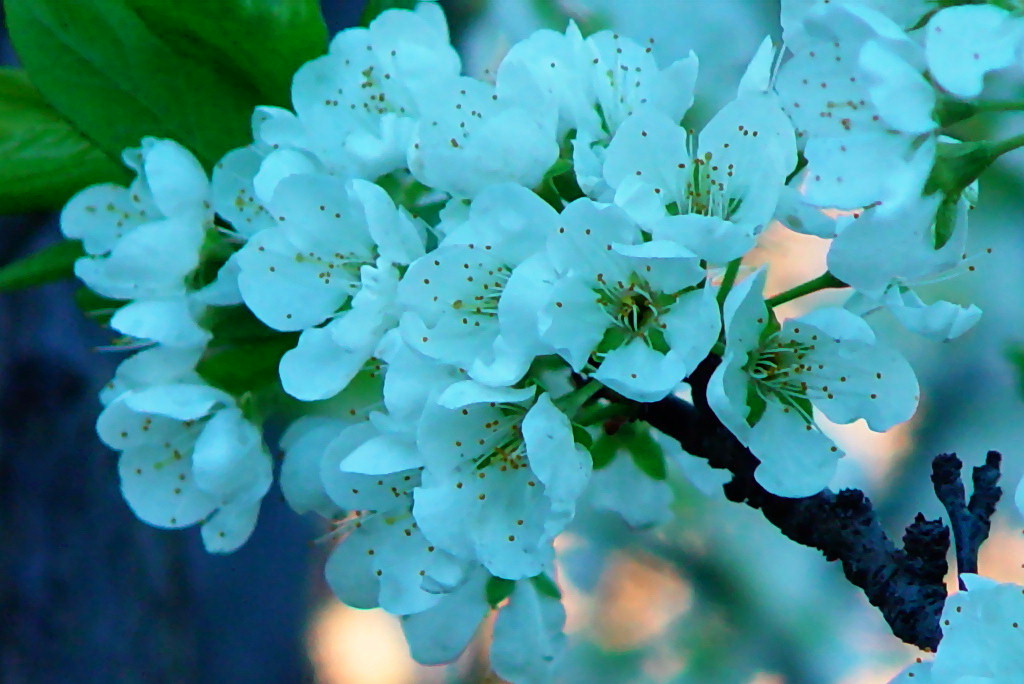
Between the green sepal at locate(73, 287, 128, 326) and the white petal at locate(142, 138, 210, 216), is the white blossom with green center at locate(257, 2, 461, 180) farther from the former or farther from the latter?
the green sepal at locate(73, 287, 128, 326)

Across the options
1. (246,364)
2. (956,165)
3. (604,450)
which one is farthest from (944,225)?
(246,364)

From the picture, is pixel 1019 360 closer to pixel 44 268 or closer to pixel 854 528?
pixel 854 528

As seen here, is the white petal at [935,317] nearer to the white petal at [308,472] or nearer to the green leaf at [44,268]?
the white petal at [308,472]

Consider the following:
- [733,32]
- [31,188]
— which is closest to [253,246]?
[31,188]

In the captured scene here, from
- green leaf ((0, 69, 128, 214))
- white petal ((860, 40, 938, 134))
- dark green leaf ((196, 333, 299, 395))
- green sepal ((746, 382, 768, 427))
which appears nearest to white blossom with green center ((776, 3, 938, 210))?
white petal ((860, 40, 938, 134))

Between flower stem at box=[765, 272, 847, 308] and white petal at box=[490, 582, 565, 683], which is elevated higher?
flower stem at box=[765, 272, 847, 308]

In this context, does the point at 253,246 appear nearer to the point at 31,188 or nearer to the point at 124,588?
the point at 31,188

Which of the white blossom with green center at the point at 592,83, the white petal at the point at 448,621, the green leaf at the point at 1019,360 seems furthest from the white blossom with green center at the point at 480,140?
the green leaf at the point at 1019,360
